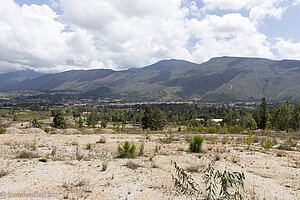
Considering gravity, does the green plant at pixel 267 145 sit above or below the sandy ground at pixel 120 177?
below

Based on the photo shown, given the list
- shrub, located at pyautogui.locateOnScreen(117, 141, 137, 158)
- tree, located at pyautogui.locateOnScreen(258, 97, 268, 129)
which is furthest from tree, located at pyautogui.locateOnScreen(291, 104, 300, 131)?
shrub, located at pyautogui.locateOnScreen(117, 141, 137, 158)

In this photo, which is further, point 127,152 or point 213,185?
point 127,152

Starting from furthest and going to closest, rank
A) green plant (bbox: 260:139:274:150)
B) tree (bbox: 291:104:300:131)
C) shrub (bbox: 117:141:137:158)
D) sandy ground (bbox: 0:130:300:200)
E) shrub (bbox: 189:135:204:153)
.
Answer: tree (bbox: 291:104:300:131) → green plant (bbox: 260:139:274:150) → shrub (bbox: 189:135:204:153) → shrub (bbox: 117:141:137:158) → sandy ground (bbox: 0:130:300:200)

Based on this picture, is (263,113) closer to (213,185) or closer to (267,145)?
(267,145)

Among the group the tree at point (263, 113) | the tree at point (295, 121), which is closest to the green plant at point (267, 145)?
the tree at point (263, 113)

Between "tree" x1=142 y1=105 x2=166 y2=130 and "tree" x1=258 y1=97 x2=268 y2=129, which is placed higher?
"tree" x1=258 y1=97 x2=268 y2=129

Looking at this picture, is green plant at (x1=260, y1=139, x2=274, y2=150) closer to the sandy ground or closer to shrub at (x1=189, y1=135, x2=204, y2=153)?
the sandy ground

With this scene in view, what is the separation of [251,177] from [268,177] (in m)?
0.81

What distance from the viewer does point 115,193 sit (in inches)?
252

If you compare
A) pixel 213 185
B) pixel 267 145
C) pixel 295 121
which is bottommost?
pixel 295 121

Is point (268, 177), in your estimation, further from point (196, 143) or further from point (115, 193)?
point (115, 193)

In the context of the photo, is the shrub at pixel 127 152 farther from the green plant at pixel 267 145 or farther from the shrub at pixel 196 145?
the green plant at pixel 267 145

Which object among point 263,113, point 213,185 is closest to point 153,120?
point 263,113

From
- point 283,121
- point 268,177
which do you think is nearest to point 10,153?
point 268,177
